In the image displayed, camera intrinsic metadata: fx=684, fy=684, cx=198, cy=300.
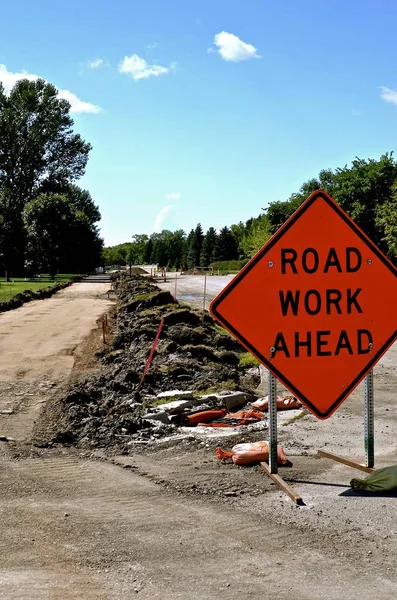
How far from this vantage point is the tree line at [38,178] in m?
63.4

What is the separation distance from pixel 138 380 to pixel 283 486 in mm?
6169

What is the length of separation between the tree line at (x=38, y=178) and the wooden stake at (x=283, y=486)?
58497mm

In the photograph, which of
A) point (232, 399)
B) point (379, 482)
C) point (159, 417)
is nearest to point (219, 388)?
point (232, 399)

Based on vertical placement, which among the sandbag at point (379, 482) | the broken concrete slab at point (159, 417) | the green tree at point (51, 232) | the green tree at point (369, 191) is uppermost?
the green tree at point (369, 191)

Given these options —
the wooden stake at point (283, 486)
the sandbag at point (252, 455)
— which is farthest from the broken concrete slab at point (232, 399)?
the wooden stake at point (283, 486)

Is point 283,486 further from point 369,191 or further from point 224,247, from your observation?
point 224,247

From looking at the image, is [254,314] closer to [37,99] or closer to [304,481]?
[304,481]

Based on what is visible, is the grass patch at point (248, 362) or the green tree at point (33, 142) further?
the green tree at point (33, 142)

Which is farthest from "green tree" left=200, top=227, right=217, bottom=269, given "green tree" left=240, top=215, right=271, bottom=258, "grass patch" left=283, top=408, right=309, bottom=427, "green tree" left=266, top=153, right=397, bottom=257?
"grass patch" left=283, top=408, right=309, bottom=427

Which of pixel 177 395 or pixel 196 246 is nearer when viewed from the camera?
pixel 177 395

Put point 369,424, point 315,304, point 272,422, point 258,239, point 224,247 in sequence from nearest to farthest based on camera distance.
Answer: point 272,422 → point 315,304 → point 369,424 → point 258,239 → point 224,247

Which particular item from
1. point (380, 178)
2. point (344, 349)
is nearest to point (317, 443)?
point (344, 349)

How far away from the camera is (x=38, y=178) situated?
78.8 metres

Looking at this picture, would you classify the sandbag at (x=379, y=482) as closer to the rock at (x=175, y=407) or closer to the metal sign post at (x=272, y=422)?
the metal sign post at (x=272, y=422)
